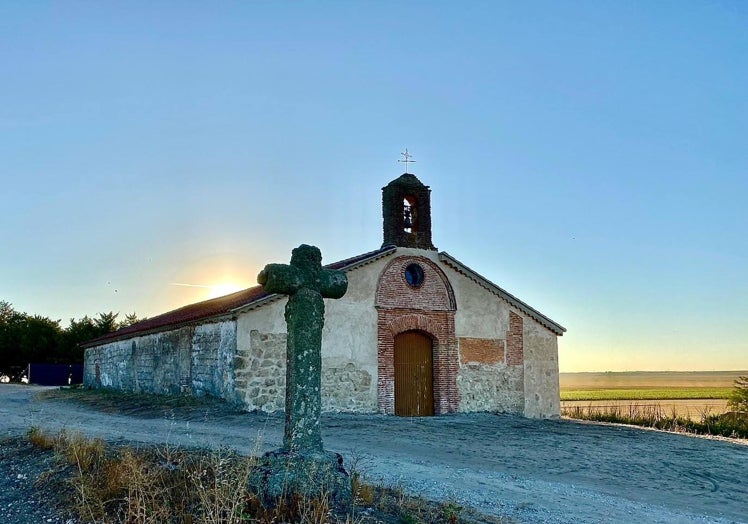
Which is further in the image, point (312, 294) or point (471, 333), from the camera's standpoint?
point (471, 333)

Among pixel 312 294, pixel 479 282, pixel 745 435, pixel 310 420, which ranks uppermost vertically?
pixel 479 282

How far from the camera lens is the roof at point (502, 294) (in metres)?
20.5

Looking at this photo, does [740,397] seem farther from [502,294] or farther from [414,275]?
[414,275]

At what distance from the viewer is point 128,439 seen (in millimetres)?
10172

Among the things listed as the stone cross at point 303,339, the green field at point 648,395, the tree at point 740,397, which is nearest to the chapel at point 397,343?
the tree at point 740,397

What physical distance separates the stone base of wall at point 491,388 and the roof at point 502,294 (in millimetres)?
1905

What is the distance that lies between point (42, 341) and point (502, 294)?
33713 mm

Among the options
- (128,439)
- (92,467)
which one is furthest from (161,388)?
(92,467)

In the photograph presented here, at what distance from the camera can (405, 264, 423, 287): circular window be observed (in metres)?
20.1

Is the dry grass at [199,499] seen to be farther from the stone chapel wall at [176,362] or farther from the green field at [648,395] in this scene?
the green field at [648,395]

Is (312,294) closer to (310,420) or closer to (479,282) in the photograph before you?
(310,420)

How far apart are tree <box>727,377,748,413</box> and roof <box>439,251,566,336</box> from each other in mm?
8034

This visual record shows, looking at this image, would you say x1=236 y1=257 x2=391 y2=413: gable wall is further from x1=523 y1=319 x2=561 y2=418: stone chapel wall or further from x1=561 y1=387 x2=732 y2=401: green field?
x1=561 y1=387 x2=732 y2=401: green field

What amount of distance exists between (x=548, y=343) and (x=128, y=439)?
613 inches
